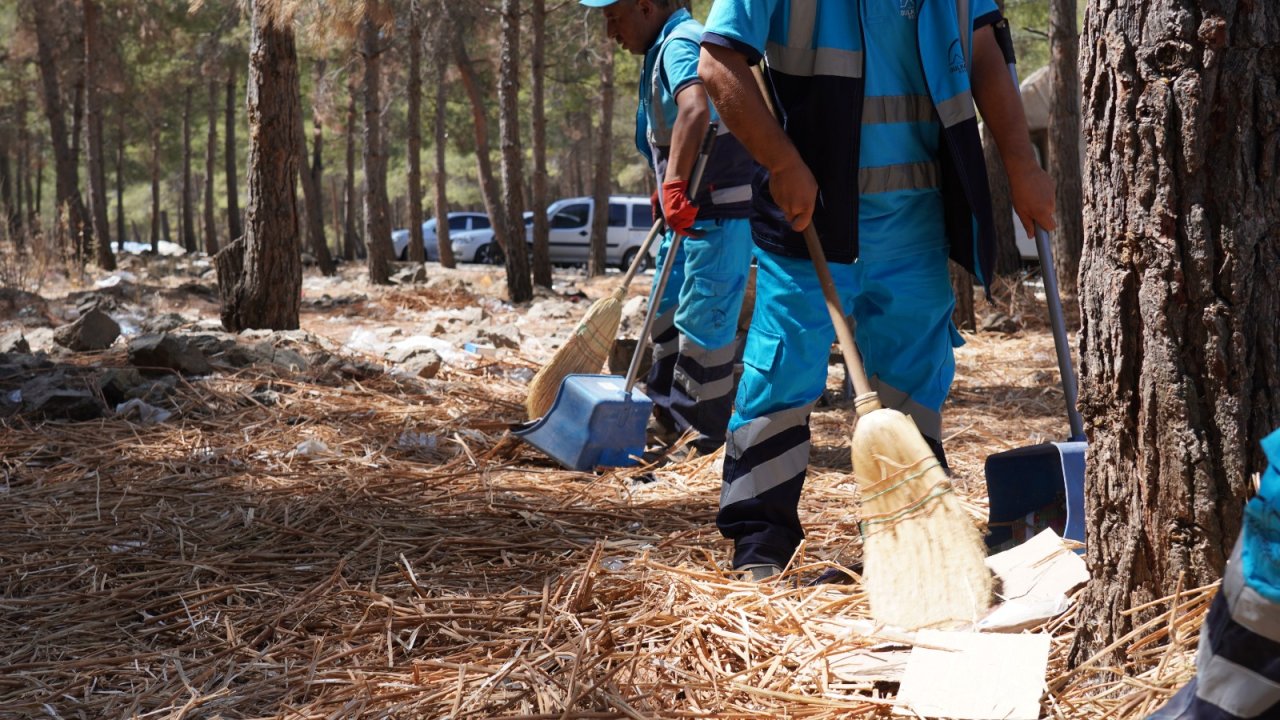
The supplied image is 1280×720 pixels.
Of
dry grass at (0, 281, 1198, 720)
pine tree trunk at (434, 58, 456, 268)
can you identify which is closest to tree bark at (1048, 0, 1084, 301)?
dry grass at (0, 281, 1198, 720)

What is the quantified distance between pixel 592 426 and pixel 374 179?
40.1ft

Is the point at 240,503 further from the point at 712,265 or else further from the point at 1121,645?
the point at 1121,645

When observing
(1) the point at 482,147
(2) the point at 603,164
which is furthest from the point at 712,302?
(1) the point at 482,147

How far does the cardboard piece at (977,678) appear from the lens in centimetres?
197

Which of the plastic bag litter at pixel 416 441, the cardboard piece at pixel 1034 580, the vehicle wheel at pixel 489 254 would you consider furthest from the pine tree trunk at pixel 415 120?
the cardboard piece at pixel 1034 580

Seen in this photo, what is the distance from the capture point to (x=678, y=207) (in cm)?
427

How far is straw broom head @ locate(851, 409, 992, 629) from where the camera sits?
2369 millimetres

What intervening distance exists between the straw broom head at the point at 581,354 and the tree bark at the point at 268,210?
10.5 ft

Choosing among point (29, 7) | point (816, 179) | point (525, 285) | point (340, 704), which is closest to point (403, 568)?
point (340, 704)

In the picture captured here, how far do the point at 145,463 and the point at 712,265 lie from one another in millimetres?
2461

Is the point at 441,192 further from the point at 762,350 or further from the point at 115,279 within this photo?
the point at 762,350

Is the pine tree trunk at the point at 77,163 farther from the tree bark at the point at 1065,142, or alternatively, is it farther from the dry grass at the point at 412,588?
the dry grass at the point at 412,588

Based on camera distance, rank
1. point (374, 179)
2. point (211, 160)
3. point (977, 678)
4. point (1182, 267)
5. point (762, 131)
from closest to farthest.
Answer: point (1182, 267)
point (977, 678)
point (762, 131)
point (374, 179)
point (211, 160)

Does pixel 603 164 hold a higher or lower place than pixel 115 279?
higher
